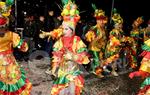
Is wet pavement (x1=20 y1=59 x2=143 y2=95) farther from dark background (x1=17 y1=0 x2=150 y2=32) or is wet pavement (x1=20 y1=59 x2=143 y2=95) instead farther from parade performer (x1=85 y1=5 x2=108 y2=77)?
dark background (x1=17 y1=0 x2=150 y2=32)

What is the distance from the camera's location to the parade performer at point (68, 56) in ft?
23.6

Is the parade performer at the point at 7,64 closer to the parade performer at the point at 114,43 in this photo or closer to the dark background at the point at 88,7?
the parade performer at the point at 114,43

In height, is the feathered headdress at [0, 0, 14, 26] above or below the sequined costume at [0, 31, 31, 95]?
above

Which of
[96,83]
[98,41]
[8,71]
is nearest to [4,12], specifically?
[8,71]

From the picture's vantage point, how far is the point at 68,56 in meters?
7.21

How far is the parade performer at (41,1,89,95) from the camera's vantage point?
7203 millimetres

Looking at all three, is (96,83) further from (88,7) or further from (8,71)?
(88,7)

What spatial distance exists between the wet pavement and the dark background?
2.25 m

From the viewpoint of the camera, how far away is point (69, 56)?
7.20 m

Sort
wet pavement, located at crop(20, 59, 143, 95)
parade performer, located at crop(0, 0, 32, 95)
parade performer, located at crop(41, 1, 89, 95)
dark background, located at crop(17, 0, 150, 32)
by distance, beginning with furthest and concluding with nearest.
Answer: dark background, located at crop(17, 0, 150, 32) < wet pavement, located at crop(20, 59, 143, 95) < parade performer, located at crop(41, 1, 89, 95) < parade performer, located at crop(0, 0, 32, 95)

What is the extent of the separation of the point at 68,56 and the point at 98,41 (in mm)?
3494

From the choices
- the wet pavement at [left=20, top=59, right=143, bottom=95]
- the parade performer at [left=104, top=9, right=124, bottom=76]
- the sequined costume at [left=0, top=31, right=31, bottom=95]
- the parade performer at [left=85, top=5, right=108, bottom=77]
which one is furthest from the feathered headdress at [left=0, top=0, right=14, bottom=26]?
the parade performer at [left=104, top=9, right=124, bottom=76]

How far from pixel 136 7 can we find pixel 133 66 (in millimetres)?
4578

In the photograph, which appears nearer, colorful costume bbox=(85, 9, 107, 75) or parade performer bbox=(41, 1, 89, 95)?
parade performer bbox=(41, 1, 89, 95)
